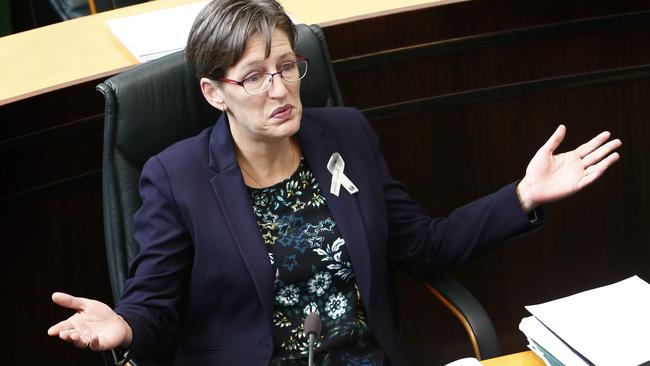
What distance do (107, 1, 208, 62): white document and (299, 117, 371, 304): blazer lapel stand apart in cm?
42

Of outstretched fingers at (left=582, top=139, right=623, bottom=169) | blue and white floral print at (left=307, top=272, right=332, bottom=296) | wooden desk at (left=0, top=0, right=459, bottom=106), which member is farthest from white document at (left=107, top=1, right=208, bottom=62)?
outstretched fingers at (left=582, top=139, right=623, bottom=169)

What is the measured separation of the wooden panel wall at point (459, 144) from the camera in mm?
2359

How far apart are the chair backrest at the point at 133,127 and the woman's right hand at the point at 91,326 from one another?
0.22 m

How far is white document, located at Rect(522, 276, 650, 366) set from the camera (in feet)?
5.23

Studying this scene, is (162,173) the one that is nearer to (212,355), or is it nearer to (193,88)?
(193,88)

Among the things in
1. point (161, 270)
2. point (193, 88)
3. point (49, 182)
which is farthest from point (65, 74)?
point (161, 270)

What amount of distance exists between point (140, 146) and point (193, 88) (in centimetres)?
14

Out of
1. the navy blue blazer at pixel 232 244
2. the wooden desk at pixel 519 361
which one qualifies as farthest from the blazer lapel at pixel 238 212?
the wooden desk at pixel 519 361

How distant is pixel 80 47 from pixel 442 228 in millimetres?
922

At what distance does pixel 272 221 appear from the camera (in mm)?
1957

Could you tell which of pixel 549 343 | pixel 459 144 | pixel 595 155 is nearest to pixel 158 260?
pixel 549 343

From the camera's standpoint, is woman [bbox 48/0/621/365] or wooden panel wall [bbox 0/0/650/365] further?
wooden panel wall [bbox 0/0/650/365]

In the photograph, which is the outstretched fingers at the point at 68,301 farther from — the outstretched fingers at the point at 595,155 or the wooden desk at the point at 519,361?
the outstretched fingers at the point at 595,155

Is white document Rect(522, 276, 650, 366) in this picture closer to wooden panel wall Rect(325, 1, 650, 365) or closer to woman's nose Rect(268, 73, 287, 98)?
woman's nose Rect(268, 73, 287, 98)
